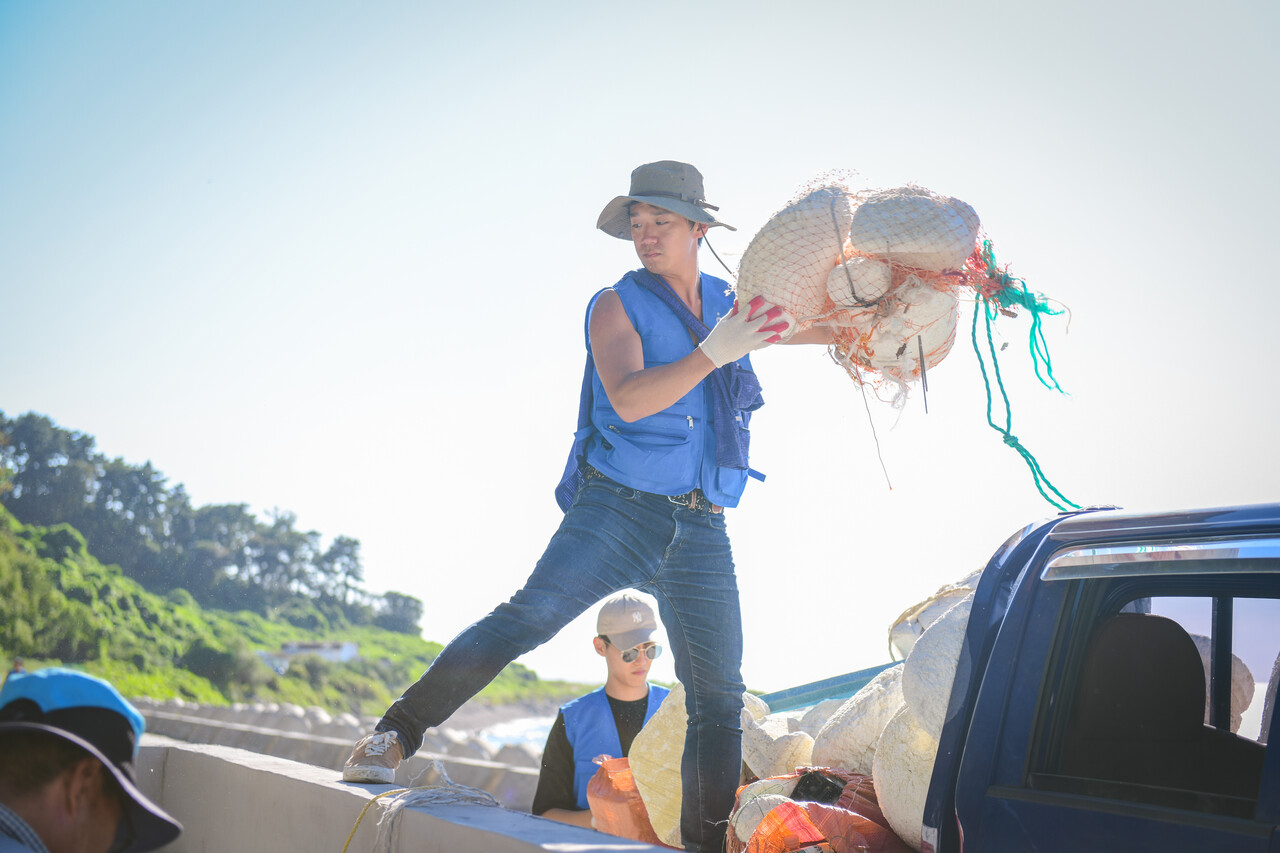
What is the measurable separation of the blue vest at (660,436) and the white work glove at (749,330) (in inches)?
16.3

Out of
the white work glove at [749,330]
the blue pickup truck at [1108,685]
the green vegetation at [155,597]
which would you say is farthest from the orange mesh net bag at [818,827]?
the green vegetation at [155,597]

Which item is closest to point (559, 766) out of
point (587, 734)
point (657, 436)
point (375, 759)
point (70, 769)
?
point (587, 734)

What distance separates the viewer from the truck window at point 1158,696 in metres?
2.00

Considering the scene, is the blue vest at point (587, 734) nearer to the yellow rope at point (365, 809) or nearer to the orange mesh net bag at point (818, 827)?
the yellow rope at point (365, 809)

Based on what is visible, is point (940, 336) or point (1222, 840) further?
point (940, 336)

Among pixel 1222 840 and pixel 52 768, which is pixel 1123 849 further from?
pixel 52 768

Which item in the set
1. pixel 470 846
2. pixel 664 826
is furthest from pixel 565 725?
pixel 470 846

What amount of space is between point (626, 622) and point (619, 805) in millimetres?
1641

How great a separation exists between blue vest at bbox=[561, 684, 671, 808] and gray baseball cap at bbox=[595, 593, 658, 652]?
12.4 inches

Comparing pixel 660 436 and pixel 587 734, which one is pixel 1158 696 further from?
pixel 587 734

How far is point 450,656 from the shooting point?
3.01 m

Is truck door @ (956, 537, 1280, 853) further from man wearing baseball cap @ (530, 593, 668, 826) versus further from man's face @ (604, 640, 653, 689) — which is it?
man's face @ (604, 640, 653, 689)

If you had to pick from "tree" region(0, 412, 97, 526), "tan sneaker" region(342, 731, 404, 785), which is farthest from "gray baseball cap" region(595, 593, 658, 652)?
"tree" region(0, 412, 97, 526)

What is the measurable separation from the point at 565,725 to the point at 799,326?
2.62 meters
